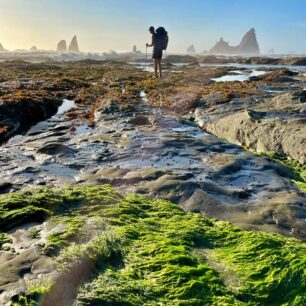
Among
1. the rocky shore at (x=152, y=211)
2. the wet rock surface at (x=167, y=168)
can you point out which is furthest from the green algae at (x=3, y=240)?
the wet rock surface at (x=167, y=168)

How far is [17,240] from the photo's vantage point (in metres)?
4.80

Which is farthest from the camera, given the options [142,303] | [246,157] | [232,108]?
[232,108]

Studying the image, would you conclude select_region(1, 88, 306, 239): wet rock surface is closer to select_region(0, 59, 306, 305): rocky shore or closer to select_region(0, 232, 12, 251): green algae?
select_region(0, 59, 306, 305): rocky shore

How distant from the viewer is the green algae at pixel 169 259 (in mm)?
3855

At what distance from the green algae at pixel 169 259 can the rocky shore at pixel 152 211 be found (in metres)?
0.01

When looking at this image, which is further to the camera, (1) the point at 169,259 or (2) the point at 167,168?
(2) the point at 167,168

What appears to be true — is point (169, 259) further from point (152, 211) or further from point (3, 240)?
point (3, 240)

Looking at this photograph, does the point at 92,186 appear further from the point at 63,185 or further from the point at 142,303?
the point at 142,303

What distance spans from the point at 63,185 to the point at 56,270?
3019 millimetres

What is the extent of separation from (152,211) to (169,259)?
155 cm

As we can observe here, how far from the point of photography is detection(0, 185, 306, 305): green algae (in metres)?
3.86

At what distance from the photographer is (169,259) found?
14.5 feet

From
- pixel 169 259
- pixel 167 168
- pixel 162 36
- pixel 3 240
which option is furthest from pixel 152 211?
pixel 162 36

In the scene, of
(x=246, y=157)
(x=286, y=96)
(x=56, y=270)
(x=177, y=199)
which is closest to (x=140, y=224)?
(x=177, y=199)
